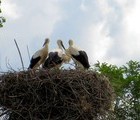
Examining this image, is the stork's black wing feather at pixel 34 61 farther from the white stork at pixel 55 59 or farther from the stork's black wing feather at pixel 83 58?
the stork's black wing feather at pixel 83 58

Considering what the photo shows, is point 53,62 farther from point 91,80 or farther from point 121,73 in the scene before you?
point 121,73

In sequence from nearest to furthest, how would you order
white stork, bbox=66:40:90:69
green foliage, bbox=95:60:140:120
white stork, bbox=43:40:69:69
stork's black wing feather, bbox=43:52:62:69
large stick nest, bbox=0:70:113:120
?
large stick nest, bbox=0:70:113:120 < white stork, bbox=43:40:69:69 < stork's black wing feather, bbox=43:52:62:69 < white stork, bbox=66:40:90:69 < green foliage, bbox=95:60:140:120

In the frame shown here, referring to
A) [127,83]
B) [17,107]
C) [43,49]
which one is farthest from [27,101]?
[127,83]

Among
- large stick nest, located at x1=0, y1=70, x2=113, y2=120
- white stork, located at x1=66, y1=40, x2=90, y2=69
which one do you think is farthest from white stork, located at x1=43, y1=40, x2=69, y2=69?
large stick nest, located at x1=0, y1=70, x2=113, y2=120

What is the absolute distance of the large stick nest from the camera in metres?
11.2

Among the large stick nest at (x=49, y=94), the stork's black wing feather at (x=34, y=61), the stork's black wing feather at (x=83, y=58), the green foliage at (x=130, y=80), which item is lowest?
the large stick nest at (x=49, y=94)

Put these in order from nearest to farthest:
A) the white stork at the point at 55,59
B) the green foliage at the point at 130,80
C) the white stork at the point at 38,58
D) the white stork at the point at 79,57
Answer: the white stork at the point at 55,59, the white stork at the point at 79,57, the white stork at the point at 38,58, the green foliage at the point at 130,80

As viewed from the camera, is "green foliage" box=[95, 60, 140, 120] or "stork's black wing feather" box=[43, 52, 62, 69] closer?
"stork's black wing feather" box=[43, 52, 62, 69]

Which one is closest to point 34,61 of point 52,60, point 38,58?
point 38,58

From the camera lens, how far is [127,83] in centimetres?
2153

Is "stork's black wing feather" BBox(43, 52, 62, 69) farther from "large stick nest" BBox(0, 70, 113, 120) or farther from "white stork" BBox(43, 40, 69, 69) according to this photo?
"large stick nest" BBox(0, 70, 113, 120)

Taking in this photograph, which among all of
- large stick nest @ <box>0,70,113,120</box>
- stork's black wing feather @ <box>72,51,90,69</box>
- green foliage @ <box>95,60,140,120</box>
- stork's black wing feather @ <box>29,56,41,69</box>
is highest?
green foliage @ <box>95,60,140,120</box>

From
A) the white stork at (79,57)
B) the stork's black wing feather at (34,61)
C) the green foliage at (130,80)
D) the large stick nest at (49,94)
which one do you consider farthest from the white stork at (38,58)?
the green foliage at (130,80)

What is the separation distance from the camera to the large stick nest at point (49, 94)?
11242mm
